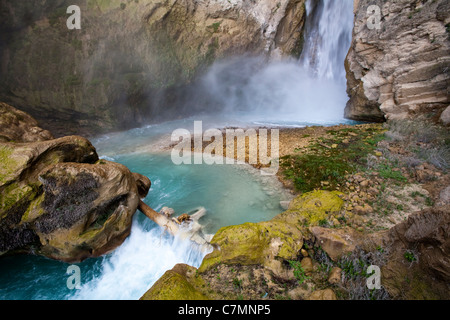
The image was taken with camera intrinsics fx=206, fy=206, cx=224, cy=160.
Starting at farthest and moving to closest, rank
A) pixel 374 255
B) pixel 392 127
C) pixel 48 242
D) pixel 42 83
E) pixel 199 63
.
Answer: pixel 199 63, pixel 42 83, pixel 392 127, pixel 48 242, pixel 374 255

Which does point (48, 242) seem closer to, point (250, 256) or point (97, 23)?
point (250, 256)

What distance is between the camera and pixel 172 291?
2680 millimetres

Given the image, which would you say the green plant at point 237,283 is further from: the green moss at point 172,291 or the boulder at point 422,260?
the boulder at point 422,260

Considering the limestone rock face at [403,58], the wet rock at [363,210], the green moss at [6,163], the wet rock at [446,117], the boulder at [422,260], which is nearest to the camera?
the boulder at [422,260]

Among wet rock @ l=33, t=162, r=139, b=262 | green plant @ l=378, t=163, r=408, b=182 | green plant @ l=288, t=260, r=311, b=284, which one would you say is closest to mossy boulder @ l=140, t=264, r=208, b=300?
green plant @ l=288, t=260, r=311, b=284

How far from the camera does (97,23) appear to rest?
11547 millimetres

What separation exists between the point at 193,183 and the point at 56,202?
3.95 meters

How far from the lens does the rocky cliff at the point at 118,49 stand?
10562 millimetres

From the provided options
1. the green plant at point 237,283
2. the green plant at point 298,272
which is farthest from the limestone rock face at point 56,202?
the green plant at point 298,272

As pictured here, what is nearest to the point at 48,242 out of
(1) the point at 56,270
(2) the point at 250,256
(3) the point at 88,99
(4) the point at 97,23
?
(1) the point at 56,270

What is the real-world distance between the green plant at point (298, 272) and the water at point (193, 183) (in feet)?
6.19

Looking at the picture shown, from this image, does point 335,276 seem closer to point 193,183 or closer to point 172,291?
point 172,291

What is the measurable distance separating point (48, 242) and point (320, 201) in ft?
19.2

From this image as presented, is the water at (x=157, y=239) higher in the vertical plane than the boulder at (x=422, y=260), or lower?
lower
